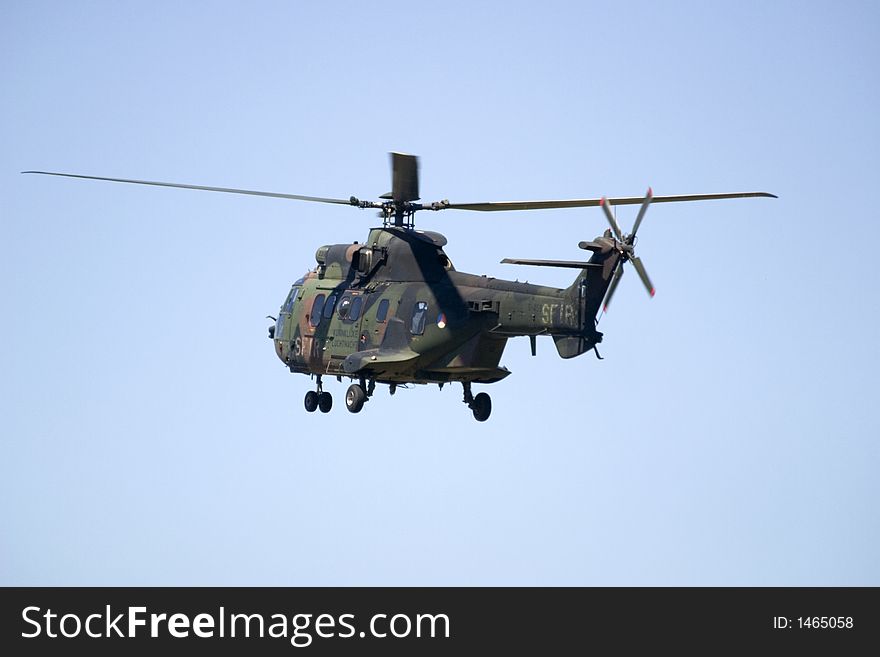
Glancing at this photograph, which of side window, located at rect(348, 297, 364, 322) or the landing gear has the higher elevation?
side window, located at rect(348, 297, 364, 322)

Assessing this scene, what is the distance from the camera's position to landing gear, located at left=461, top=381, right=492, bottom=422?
46062mm

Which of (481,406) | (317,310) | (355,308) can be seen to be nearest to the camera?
(481,406)

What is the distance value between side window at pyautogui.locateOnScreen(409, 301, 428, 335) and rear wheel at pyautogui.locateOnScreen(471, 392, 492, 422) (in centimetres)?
381

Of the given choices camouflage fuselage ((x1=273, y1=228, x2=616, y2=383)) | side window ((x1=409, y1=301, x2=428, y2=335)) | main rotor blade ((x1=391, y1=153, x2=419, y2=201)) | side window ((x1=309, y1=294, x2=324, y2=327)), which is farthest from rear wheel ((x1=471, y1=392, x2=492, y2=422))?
main rotor blade ((x1=391, y1=153, x2=419, y2=201))

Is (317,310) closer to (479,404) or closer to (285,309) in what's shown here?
(285,309)

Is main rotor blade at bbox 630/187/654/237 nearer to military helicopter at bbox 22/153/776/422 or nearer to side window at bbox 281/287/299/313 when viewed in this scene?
military helicopter at bbox 22/153/776/422

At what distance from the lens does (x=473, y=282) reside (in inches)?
1716

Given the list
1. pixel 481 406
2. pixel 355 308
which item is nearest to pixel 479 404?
pixel 481 406

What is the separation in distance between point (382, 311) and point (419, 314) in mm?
1881

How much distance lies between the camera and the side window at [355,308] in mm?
46469

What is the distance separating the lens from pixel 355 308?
153 ft

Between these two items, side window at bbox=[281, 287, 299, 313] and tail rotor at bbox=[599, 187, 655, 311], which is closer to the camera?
tail rotor at bbox=[599, 187, 655, 311]
